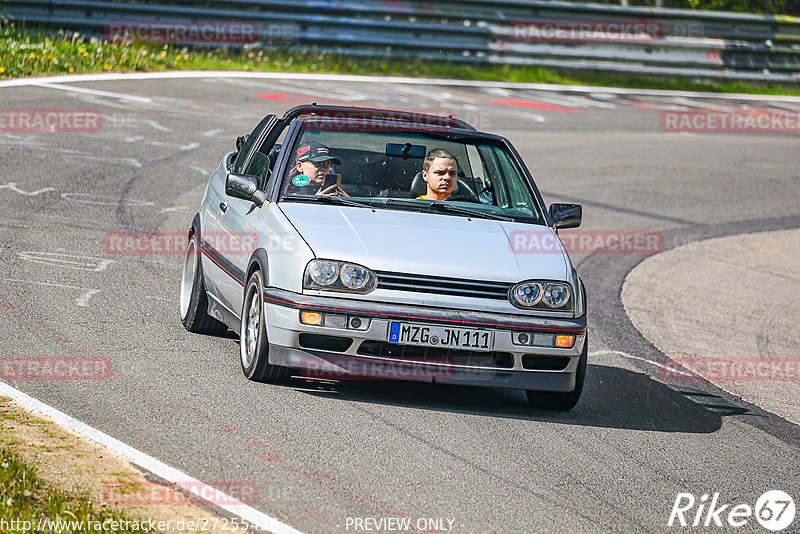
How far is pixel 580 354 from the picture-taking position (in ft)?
23.1

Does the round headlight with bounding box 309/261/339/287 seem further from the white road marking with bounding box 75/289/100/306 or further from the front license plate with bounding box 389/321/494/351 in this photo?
the white road marking with bounding box 75/289/100/306

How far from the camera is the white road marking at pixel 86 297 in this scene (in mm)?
8758

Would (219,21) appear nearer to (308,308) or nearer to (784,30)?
(784,30)

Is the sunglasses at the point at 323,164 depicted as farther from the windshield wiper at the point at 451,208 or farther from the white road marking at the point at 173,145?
the white road marking at the point at 173,145

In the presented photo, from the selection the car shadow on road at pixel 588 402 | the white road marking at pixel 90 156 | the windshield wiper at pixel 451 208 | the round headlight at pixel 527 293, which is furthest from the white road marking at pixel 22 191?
the round headlight at pixel 527 293

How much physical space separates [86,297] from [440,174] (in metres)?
2.86

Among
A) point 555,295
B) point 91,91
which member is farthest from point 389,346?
point 91,91

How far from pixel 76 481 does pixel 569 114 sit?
57.2 ft

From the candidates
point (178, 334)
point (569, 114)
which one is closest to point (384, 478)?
point (178, 334)

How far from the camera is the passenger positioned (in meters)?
7.64

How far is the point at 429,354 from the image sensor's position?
6.73 metres

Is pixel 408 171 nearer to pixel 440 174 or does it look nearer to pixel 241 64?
pixel 440 174

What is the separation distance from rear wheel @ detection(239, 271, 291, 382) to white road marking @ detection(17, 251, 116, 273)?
298 cm

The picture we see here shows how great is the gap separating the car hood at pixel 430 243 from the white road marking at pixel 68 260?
317 centimetres
